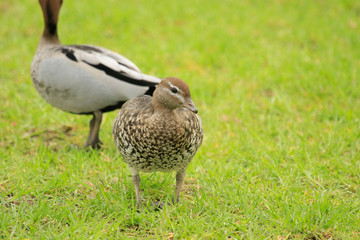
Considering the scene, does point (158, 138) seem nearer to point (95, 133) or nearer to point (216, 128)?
point (95, 133)

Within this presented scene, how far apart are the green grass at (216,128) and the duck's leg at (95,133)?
0.15 m

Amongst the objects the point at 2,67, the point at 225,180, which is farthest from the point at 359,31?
the point at 2,67

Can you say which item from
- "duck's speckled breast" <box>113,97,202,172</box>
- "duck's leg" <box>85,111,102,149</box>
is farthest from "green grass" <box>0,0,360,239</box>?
"duck's speckled breast" <box>113,97,202,172</box>

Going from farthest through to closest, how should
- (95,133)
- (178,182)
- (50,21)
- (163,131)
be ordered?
(50,21), (95,133), (178,182), (163,131)

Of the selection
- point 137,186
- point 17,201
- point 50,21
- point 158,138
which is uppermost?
point 50,21

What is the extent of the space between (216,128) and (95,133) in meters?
1.36

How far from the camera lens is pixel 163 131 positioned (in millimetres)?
2949

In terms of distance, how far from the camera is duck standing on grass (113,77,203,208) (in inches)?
117

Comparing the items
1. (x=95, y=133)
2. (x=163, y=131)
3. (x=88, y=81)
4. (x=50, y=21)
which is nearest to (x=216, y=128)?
(x=95, y=133)

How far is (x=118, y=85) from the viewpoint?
4156mm

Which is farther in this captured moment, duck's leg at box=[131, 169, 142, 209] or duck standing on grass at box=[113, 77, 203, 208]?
duck's leg at box=[131, 169, 142, 209]

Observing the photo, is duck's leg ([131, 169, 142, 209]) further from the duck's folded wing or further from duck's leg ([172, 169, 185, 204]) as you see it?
the duck's folded wing

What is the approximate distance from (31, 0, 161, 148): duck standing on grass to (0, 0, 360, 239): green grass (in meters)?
0.47

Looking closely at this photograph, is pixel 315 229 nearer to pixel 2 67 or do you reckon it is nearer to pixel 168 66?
pixel 168 66
